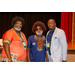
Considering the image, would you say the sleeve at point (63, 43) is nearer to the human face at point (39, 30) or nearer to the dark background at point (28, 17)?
the human face at point (39, 30)

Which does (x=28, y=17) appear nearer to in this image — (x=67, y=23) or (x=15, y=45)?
(x=67, y=23)

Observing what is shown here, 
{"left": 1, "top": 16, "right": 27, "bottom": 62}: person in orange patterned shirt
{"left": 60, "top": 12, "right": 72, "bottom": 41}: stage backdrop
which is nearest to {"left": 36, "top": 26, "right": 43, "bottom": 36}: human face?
{"left": 1, "top": 16, "right": 27, "bottom": 62}: person in orange patterned shirt

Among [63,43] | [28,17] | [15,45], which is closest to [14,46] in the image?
[15,45]

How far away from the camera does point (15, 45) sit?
1810 mm

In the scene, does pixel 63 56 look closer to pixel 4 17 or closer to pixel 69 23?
pixel 69 23

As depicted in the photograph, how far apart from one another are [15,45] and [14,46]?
28mm

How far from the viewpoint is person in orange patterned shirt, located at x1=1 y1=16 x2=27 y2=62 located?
1704mm

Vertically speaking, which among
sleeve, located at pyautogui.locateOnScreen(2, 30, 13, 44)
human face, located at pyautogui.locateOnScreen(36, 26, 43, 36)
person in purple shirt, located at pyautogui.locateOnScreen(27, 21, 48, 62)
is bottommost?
person in purple shirt, located at pyautogui.locateOnScreen(27, 21, 48, 62)

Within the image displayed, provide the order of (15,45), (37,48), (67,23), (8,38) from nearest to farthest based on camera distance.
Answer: (8,38)
(15,45)
(37,48)
(67,23)

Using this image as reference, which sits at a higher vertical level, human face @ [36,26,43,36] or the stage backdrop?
the stage backdrop

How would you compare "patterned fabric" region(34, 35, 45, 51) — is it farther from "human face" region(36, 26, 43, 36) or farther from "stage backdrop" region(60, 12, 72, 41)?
"stage backdrop" region(60, 12, 72, 41)

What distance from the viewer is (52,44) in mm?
2057

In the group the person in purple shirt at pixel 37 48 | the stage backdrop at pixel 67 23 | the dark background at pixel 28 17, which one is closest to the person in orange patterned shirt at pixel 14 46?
the person in purple shirt at pixel 37 48

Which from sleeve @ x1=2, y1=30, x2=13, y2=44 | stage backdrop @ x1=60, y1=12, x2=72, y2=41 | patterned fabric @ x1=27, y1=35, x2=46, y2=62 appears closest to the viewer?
sleeve @ x1=2, y1=30, x2=13, y2=44
